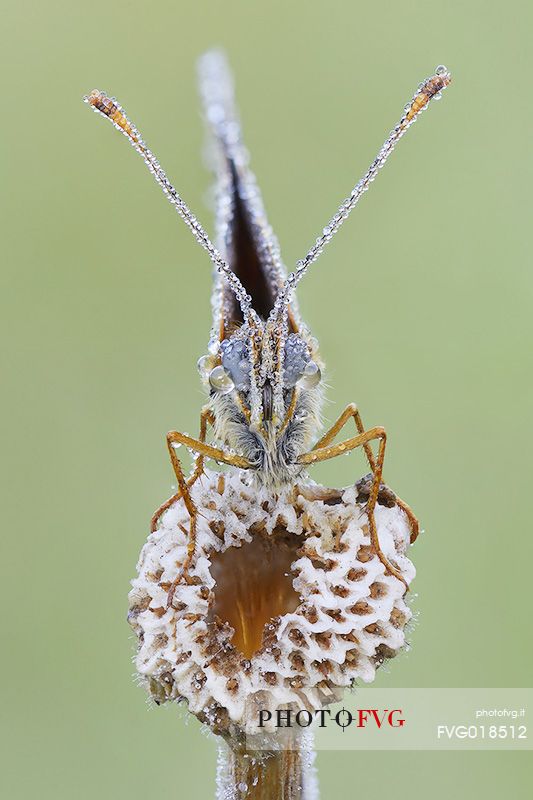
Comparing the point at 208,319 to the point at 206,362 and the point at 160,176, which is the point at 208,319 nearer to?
the point at 206,362

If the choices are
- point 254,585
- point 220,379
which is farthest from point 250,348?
point 254,585

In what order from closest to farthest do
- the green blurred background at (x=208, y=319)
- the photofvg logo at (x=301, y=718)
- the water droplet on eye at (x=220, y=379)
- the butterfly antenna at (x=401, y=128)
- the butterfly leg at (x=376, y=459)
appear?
the photofvg logo at (x=301, y=718), the butterfly leg at (x=376, y=459), the butterfly antenna at (x=401, y=128), the water droplet on eye at (x=220, y=379), the green blurred background at (x=208, y=319)

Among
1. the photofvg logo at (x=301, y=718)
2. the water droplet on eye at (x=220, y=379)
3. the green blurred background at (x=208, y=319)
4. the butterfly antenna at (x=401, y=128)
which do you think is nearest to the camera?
the photofvg logo at (x=301, y=718)

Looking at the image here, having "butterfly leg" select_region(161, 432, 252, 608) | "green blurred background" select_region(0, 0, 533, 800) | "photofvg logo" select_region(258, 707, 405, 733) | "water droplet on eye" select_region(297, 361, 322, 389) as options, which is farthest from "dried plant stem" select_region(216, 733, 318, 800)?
"green blurred background" select_region(0, 0, 533, 800)

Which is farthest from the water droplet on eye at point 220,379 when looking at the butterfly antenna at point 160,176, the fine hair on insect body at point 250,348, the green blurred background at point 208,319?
the green blurred background at point 208,319

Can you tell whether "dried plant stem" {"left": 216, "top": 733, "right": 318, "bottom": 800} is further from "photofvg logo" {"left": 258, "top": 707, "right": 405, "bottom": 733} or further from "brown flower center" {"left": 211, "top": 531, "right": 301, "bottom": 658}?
"brown flower center" {"left": 211, "top": 531, "right": 301, "bottom": 658}

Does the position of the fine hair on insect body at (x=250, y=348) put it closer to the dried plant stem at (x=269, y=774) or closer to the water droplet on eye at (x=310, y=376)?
the water droplet on eye at (x=310, y=376)

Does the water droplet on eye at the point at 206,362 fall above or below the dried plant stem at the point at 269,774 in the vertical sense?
above

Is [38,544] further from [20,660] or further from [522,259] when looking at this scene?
[522,259]

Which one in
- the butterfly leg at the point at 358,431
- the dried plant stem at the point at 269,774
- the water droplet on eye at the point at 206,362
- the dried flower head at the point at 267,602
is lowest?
the dried plant stem at the point at 269,774
